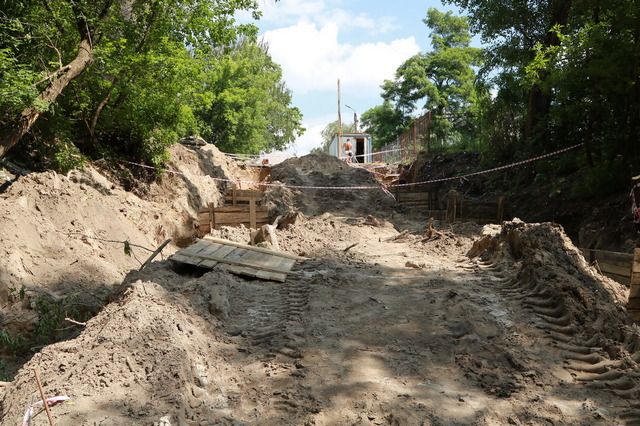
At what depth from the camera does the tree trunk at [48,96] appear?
850 cm

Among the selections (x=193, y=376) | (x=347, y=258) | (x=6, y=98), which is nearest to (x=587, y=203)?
(x=347, y=258)

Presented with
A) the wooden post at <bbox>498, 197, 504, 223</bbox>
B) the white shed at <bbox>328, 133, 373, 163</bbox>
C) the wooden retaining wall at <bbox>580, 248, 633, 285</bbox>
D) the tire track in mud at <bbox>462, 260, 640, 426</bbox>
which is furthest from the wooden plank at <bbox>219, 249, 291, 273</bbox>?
the white shed at <bbox>328, 133, 373, 163</bbox>

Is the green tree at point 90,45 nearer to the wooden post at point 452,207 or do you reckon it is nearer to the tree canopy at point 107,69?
the tree canopy at point 107,69

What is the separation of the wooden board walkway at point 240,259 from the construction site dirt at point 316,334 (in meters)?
0.15

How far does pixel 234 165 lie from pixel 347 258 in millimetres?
15371

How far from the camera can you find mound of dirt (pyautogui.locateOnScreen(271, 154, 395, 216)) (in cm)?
1808

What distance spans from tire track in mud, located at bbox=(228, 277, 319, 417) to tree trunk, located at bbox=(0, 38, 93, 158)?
5266mm

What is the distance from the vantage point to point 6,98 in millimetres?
7625

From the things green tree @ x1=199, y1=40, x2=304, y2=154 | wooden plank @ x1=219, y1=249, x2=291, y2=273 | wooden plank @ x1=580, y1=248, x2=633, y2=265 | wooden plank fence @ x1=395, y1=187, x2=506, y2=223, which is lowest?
wooden plank @ x1=219, y1=249, x2=291, y2=273

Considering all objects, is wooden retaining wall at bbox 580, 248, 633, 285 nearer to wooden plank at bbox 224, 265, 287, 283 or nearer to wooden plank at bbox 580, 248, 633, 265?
wooden plank at bbox 580, 248, 633, 265

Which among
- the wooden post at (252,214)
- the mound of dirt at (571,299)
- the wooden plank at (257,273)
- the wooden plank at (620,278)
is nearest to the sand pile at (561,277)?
the mound of dirt at (571,299)

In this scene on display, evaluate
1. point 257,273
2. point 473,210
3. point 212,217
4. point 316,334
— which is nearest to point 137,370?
point 316,334

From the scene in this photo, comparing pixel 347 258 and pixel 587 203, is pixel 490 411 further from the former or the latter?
pixel 587 203

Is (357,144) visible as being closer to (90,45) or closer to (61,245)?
(90,45)
